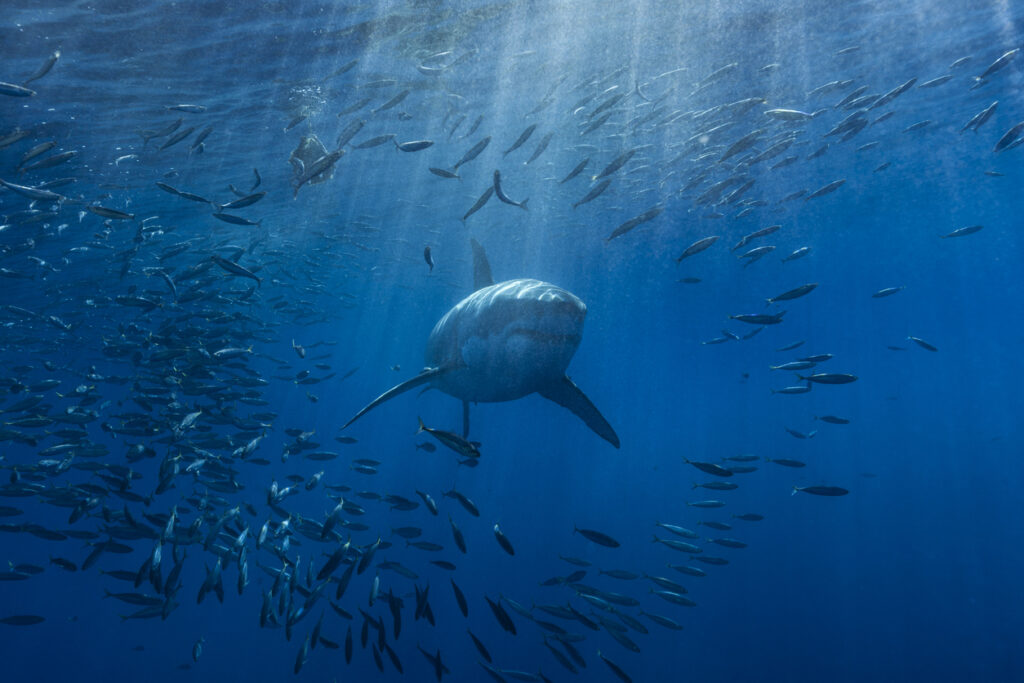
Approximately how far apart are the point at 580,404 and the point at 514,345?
1942 millimetres

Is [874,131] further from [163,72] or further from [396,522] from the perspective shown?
[396,522]

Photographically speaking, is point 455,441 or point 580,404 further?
point 580,404

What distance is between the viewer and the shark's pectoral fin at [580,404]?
20.9 feet

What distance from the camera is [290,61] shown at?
1244 centimetres

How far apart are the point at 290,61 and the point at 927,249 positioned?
49.3 m

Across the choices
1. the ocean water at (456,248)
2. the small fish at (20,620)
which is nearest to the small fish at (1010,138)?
the ocean water at (456,248)

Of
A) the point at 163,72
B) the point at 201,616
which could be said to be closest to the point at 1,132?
the point at 163,72

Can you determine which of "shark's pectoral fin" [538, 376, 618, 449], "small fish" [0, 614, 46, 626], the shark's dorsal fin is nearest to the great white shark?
"shark's pectoral fin" [538, 376, 618, 449]

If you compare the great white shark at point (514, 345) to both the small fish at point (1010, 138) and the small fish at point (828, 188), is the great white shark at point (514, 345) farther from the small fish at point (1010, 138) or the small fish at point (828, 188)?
the small fish at point (1010, 138)

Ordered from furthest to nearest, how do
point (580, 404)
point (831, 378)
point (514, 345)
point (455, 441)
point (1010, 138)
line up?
1. point (831, 378)
2. point (1010, 138)
3. point (580, 404)
4. point (514, 345)
5. point (455, 441)

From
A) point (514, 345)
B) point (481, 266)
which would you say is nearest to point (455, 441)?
point (514, 345)

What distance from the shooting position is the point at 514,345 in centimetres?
505

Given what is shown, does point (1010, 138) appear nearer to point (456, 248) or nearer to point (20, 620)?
point (20, 620)

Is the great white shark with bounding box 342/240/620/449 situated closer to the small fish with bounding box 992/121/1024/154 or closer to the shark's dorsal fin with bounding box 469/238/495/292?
the shark's dorsal fin with bounding box 469/238/495/292
